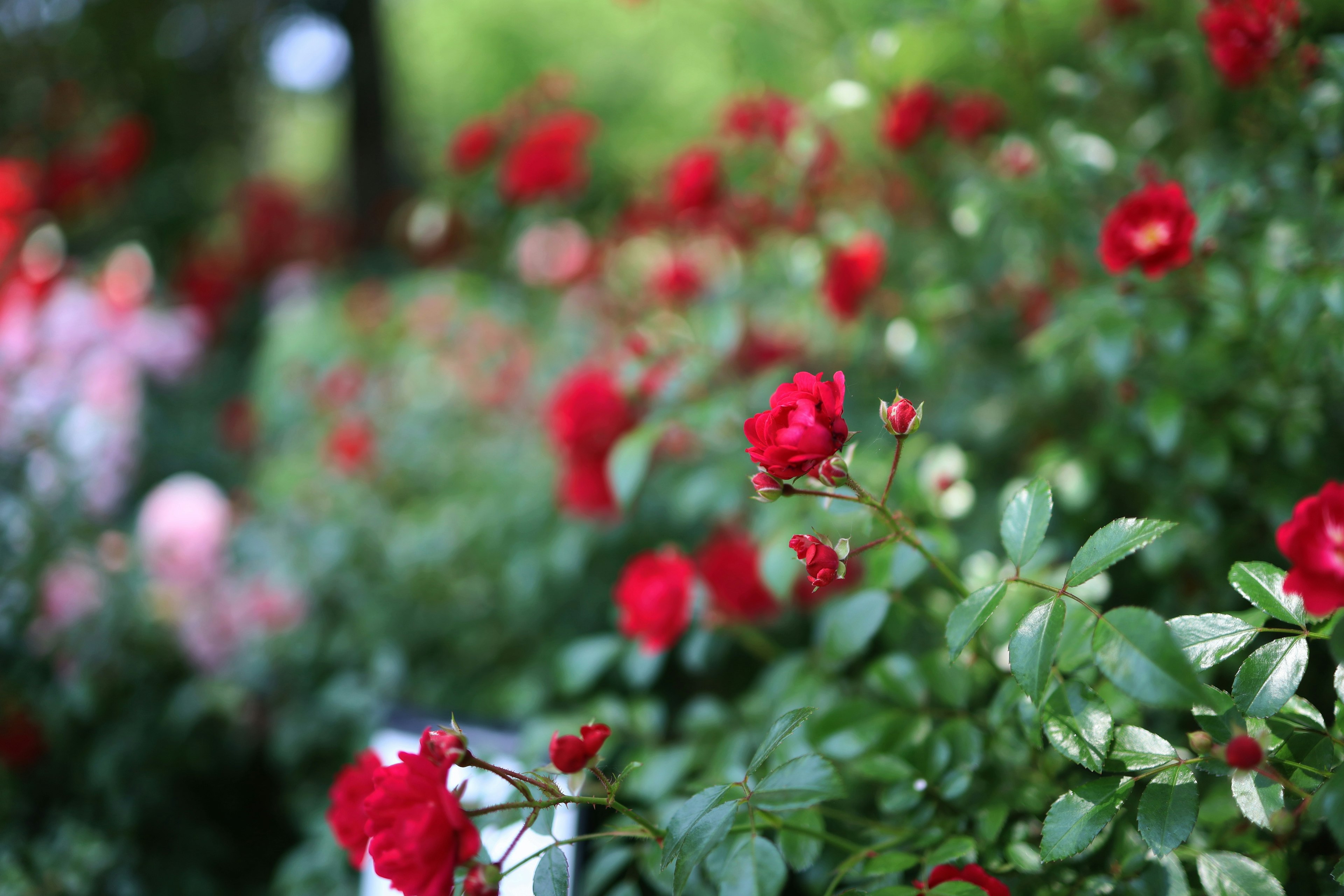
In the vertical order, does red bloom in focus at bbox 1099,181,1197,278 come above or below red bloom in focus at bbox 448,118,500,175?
below

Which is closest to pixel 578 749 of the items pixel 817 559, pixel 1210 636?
pixel 817 559

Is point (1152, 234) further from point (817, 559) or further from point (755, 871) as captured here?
point (755, 871)

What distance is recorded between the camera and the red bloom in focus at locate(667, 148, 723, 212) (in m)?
1.20

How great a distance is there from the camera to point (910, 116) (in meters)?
1.09

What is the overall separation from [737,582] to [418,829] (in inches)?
23.8

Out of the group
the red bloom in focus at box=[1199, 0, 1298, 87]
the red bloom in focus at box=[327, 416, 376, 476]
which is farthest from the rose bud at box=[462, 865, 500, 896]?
the red bloom in focus at box=[327, 416, 376, 476]

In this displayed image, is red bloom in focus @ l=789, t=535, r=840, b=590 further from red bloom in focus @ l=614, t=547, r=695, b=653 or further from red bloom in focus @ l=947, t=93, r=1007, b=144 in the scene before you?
red bloom in focus @ l=947, t=93, r=1007, b=144

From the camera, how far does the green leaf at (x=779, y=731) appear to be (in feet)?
1.66

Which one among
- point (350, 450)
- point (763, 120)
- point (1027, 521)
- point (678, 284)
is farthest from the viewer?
point (350, 450)

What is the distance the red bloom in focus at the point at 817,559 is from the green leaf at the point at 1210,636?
216 millimetres

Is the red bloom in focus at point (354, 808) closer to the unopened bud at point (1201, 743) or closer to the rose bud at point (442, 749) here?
the rose bud at point (442, 749)

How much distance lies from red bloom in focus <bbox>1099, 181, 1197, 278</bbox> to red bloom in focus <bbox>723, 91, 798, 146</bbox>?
0.63m

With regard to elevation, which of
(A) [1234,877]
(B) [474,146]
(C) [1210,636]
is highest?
(B) [474,146]

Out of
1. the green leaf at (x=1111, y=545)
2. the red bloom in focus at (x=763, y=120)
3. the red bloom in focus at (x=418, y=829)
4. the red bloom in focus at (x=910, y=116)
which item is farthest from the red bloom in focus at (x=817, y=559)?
the red bloom in focus at (x=763, y=120)
